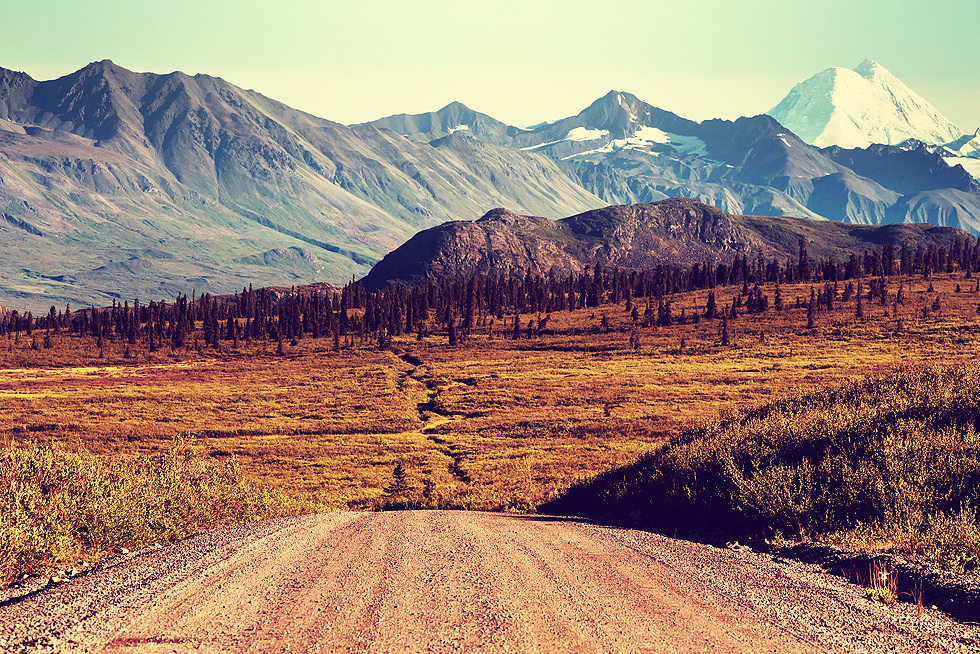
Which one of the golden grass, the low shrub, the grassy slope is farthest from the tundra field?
the low shrub

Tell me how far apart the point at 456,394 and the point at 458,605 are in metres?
88.1

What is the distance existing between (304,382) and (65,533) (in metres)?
104

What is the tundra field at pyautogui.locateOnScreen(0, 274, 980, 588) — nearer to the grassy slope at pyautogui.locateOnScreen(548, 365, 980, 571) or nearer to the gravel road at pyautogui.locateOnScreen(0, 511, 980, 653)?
the grassy slope at pyautogui.locateOnScreen(548, 365, 980, 571)

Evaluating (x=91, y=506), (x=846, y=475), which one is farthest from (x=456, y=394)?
(x=91, y=506)

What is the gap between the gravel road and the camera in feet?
35.1

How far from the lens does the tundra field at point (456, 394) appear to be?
5288 cm

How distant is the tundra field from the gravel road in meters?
6.00

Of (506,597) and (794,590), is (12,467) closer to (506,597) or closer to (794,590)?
(506,597)

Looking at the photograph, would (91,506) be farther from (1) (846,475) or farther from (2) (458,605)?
(1) (846,475)

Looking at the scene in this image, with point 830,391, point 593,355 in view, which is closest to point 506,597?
point 830,391

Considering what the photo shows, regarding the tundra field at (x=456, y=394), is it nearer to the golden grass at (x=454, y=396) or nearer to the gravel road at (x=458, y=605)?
the golden grass at (x=454, y=396)

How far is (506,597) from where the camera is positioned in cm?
1266

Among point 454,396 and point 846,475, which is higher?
point 846,475

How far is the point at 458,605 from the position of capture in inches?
482
